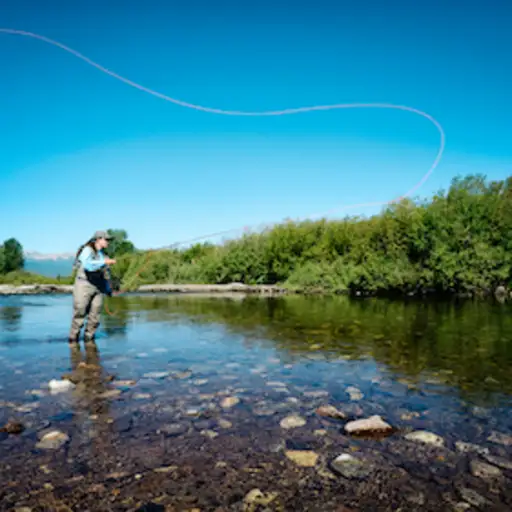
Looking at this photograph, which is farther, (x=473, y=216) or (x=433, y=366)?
(x=473, y=216)

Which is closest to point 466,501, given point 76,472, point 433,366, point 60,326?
point 76,472

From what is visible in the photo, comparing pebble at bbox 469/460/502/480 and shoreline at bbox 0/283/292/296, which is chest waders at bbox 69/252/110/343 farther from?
shoreline at bbox 0/283/292/296

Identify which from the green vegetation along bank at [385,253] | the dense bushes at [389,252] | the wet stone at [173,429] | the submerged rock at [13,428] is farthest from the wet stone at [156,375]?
the dense bushes at [389,252]

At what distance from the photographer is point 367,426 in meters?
4.30

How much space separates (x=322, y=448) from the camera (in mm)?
3914

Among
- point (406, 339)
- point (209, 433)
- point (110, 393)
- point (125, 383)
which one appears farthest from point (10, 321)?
point (209, 433)

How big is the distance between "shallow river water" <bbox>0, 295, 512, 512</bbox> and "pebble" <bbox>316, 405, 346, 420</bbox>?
0.07ft

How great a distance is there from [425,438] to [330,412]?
40.1 inches

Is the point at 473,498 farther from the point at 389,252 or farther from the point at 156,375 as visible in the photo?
the point at 389,252

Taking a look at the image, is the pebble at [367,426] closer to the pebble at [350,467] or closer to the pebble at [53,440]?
the pebble at [350,467]

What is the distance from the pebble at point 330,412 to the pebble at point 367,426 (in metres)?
0.30

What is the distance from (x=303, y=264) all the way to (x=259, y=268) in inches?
170

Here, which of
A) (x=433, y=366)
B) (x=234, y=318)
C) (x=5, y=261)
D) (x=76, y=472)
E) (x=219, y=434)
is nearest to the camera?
(x=76, y=472)

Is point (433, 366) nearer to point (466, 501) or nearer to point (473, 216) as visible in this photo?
point (466, 501)
